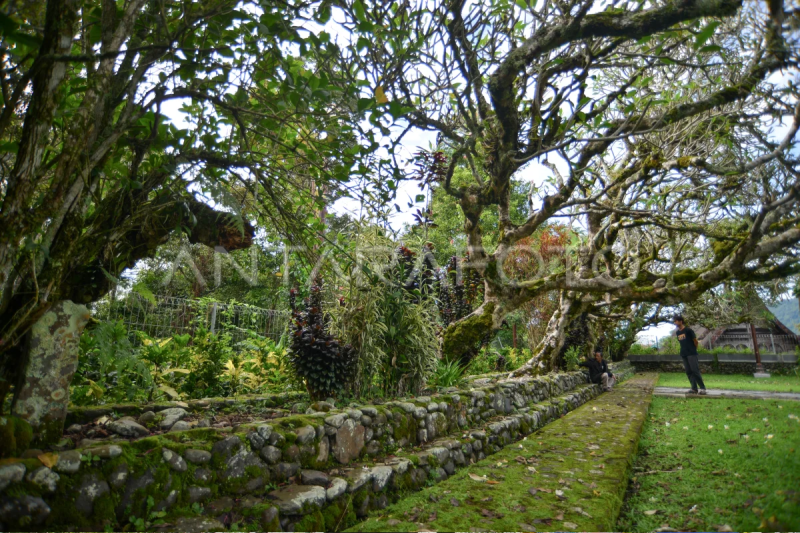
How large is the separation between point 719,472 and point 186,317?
25.0 feet

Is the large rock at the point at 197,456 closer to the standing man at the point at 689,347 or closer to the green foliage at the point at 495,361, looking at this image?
the green foliage at the point at 495,361

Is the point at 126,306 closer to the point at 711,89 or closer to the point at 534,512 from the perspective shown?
the point at 534,512

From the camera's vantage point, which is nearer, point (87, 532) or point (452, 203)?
point (87, 532)

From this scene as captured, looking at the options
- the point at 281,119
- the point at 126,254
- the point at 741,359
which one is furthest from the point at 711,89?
the point at 741,359

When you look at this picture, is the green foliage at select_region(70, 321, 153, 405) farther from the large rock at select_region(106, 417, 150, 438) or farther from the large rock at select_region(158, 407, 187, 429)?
the large rock at select_region(106, 417, 150, 438)

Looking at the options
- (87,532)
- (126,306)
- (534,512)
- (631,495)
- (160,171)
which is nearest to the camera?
(87,532)

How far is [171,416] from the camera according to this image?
3688 mm

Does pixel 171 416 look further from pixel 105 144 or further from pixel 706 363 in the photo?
pixel 706 363

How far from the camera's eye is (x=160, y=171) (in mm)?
3297

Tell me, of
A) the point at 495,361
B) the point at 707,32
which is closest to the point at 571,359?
the point at 495,361

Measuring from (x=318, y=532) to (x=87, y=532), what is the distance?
1207mm

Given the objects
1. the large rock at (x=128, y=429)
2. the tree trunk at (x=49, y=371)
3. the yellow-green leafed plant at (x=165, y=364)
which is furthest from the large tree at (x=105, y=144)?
the yellow-green leafed plant at (x=165, y=364)

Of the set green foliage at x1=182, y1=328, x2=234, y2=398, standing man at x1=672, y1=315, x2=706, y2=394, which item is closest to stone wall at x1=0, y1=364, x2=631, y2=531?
green foliage at x1=182, y1=328, x2=234, y2=398

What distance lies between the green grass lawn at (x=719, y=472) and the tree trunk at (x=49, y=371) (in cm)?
335
